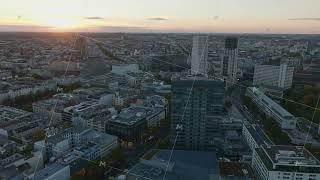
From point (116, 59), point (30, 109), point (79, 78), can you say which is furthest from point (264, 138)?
point (116, 59)

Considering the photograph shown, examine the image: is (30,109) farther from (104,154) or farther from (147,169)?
(147,169)

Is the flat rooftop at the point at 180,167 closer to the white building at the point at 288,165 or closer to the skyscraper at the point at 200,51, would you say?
the white building at the point at 288,165

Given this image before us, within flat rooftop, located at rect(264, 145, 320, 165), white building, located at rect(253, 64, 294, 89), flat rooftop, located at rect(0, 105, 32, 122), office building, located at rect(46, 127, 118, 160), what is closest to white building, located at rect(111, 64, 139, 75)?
white building, located at rect(253, 64, 294, 89)

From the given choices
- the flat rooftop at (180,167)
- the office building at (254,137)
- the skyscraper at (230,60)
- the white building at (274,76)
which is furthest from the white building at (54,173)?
the white building at (274,76)

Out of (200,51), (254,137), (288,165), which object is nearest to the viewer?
(288,165)

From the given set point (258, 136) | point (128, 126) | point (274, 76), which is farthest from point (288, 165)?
point (274, 76)

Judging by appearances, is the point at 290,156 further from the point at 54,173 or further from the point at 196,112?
the point at 54,173

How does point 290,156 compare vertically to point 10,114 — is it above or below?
above
